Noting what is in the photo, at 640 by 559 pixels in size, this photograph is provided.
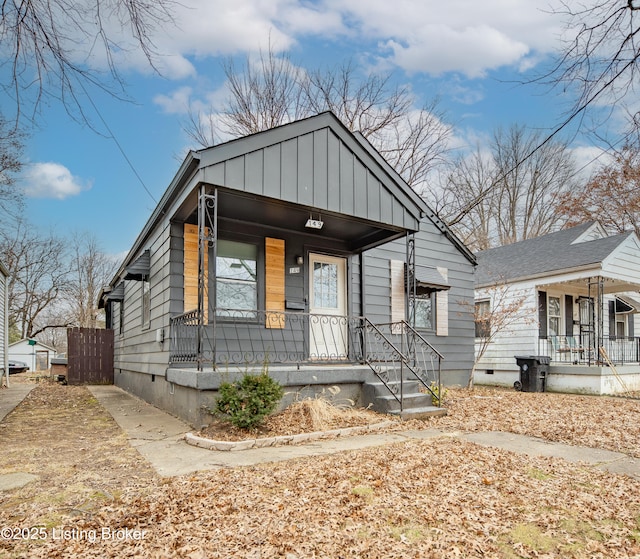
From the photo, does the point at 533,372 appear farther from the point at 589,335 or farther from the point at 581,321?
the point at 581,321

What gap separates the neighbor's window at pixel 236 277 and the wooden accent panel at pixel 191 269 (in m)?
0.31

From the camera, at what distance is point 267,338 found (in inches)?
304

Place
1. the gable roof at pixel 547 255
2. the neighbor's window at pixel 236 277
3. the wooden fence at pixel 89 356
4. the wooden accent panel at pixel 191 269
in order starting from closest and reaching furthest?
the wooden accent panel at pixel 191 269 → the neighbor's window at pixel 236 277 → the gable roof at pixel 547 255 → the wooden fence at pixel 89 356

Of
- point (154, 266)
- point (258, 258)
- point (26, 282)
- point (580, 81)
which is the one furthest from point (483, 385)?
point (26, 282)

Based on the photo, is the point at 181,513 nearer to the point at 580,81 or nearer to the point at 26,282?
the point at 580,81

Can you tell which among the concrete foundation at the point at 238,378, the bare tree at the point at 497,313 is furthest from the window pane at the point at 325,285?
the bare tree at the point at 497,313

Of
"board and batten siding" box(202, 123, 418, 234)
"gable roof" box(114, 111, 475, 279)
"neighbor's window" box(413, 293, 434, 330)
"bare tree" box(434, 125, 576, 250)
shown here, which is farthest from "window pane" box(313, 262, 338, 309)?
"bare tree" box(434, 125, 576, 250)

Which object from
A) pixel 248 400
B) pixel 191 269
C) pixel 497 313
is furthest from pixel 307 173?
pixel 497 313

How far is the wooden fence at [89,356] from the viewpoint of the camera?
555 inches

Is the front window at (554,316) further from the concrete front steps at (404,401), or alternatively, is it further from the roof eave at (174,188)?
the roof eave at (174,188)

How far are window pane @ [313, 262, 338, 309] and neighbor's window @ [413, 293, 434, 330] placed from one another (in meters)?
2.59

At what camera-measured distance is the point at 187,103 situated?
1745cm

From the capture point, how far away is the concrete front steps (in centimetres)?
657

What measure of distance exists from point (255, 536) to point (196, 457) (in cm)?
197
